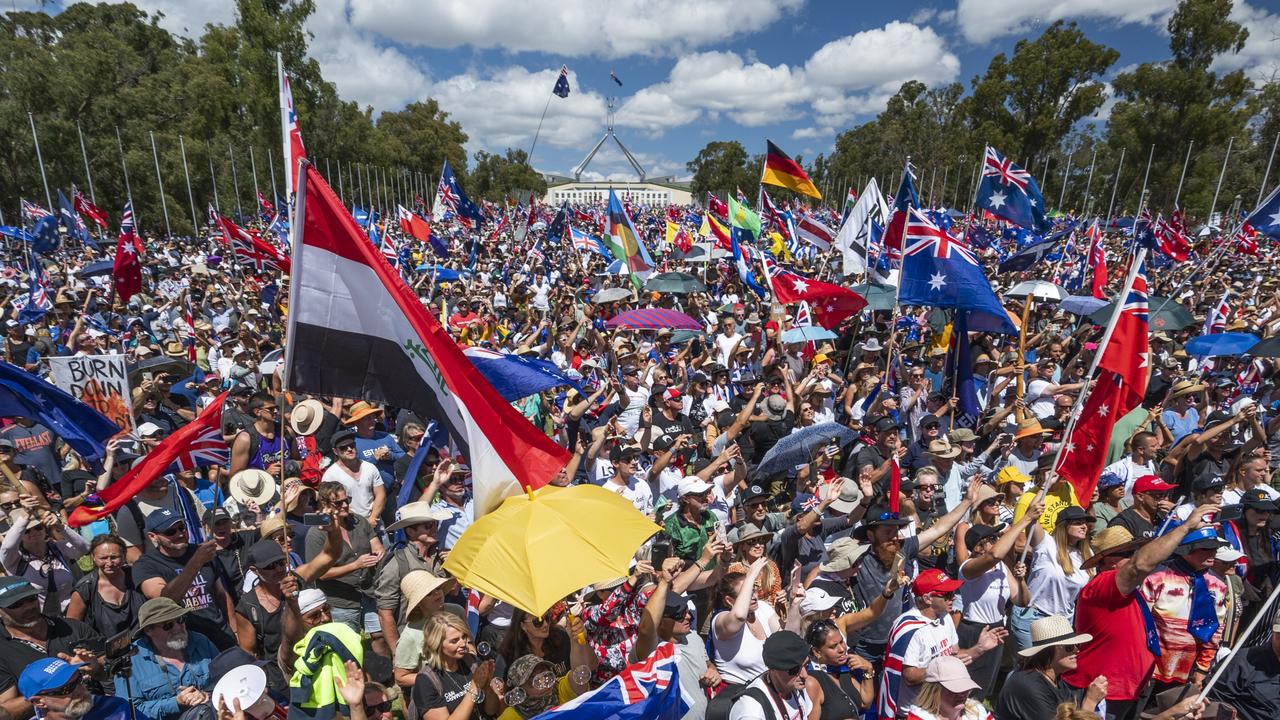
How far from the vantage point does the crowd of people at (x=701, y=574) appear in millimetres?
3506

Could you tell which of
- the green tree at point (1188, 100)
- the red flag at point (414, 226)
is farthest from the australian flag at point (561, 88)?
the green tree at point (1188, 100)

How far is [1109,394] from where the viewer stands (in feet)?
18.1

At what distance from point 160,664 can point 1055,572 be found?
17.9 feet

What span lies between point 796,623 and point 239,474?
4.72 meters

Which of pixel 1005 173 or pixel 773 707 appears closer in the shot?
pixel 773 707

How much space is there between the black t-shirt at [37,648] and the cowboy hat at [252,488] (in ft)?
5.70

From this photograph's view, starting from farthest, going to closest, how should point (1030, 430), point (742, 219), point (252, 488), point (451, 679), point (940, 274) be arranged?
point (742, 219) < point (940, 274) < point (1030, 430) < point (252, 488) < point (451, 679)

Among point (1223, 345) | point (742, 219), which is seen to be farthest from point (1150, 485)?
point (742, 219)

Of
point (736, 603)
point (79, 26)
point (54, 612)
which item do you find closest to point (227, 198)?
point (79, 26)

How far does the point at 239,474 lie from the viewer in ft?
19.1

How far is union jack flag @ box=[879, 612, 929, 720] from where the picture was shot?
367cm

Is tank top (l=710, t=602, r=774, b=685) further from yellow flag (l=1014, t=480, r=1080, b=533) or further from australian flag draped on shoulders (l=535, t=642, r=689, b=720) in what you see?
yellow flag (l=1014, t=480, r=1080, b=533)

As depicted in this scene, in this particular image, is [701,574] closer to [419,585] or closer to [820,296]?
[419,585]

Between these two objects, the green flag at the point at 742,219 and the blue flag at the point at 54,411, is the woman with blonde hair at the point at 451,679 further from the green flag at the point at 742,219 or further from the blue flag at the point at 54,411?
the green flag at the point at 742,219
